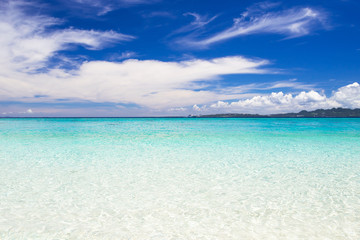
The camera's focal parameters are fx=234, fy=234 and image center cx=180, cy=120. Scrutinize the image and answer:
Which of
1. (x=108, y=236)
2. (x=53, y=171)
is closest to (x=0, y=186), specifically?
(x=53, y=171)

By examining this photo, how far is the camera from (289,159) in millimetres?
10102

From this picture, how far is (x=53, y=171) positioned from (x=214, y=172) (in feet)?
17.9

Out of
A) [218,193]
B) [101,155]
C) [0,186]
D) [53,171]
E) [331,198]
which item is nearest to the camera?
[331,198]

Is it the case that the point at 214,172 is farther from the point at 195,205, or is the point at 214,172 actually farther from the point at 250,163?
the point at 195,205

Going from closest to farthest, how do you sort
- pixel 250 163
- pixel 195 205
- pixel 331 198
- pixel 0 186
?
pixel 195 205 < pixel 331 198 < pixel 0 186 < pixel 250 163

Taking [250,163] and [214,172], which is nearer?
[214,172]

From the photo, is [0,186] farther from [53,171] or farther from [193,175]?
[193,175]

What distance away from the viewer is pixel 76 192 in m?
5.89

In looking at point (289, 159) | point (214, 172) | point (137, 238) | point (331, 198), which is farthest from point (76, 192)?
point (289, 159)

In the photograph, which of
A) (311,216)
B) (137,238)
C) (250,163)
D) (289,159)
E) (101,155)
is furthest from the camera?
(101,155)

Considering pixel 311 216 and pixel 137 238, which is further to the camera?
pixel 311 216

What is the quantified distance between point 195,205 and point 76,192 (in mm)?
3050

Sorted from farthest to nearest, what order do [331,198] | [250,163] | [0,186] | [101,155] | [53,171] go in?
[101,155]
[250,163]
[53,171]
[0,186]
[331,198]

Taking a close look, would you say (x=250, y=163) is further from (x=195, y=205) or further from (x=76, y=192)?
(x=76, y=192)
